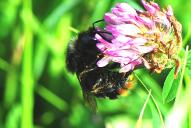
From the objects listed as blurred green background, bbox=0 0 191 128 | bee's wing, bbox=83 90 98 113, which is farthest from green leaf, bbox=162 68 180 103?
blurred green background, bbox=0 0 191 128

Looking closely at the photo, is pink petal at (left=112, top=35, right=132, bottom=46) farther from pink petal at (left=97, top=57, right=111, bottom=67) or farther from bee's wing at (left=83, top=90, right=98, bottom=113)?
bee's wing at (left=83, top=90, right=98, bottom=113)

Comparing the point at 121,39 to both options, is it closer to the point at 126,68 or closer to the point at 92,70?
the point at 126,68

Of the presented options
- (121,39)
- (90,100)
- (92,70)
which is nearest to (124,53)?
(121,39)

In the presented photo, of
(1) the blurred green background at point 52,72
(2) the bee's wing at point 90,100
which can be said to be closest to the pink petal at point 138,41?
(2) the bee's wing at point 90,100

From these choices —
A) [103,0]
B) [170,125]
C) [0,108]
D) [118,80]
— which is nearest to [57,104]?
[0,108]

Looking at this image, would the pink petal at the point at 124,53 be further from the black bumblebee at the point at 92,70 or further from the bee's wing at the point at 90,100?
the bee's wing at the point at 90,100

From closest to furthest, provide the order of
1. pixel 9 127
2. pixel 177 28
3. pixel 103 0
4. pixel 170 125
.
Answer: pixel 170 125
pixel 177 28
pixel 103 0
pixel 9 127

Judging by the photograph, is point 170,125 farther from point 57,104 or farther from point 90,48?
point 57,104

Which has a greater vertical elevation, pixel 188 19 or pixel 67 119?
pixel 188 19
